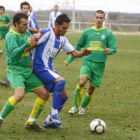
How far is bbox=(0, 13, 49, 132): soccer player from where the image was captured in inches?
279

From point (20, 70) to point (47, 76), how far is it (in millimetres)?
431

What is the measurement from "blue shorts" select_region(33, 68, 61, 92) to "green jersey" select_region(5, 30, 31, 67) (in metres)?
0.24

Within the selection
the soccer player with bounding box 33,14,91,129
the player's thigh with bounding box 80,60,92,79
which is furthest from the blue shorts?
the player's thigh with bounding box 80,60,92,79

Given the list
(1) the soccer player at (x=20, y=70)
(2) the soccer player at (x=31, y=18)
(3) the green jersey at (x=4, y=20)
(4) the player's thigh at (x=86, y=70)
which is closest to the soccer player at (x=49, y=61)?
(1) the soccer player at (x=20, y=70)

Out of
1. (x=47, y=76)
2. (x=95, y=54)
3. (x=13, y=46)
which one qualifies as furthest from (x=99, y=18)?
(x=13, y=46)

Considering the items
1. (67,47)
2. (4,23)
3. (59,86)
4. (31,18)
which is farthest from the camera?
(4,23)

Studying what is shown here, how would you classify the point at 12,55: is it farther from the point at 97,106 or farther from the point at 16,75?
the point at 97,106

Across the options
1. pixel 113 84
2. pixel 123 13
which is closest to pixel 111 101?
pixel 113 84

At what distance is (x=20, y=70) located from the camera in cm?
728

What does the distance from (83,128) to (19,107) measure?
198cm

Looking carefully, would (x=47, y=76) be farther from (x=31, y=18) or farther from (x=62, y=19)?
(x=31, y=18)

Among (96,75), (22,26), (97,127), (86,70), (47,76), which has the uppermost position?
(22,26)

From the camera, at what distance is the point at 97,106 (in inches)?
380

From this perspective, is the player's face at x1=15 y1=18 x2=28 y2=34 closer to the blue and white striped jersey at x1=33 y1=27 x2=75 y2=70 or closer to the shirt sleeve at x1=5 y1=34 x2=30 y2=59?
the shirt sleeve at x1=5 y1=34 x2=30 y2=59
